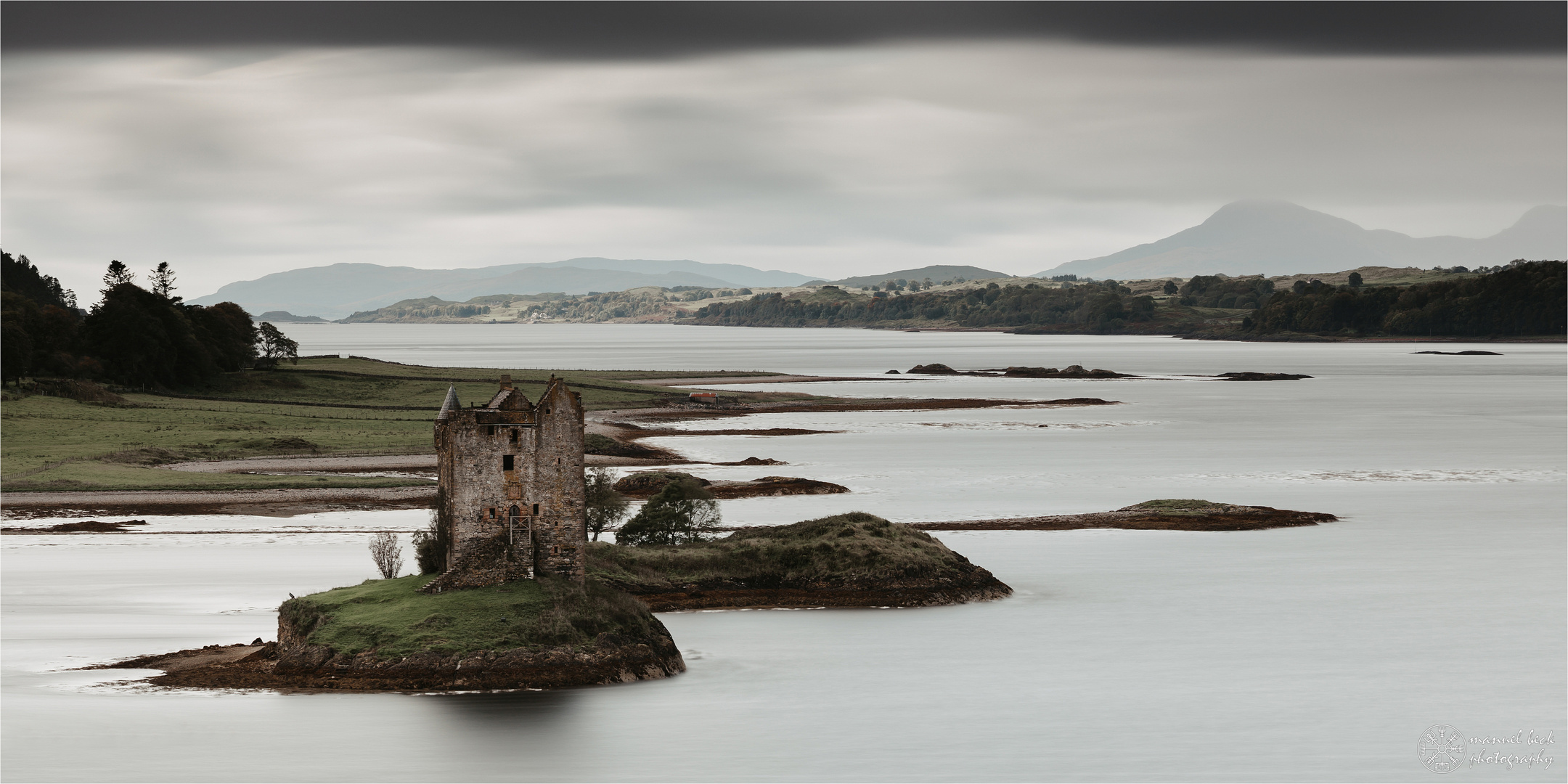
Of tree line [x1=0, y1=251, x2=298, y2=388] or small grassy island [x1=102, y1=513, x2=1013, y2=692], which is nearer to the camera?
small grassy island [x1=102, y1=513, x2=1013, y2=692]

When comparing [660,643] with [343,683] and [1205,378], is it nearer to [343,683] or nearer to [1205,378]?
[343,683]

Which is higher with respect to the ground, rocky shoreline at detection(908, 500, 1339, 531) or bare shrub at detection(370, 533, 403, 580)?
bare shrub at detection(370, 533, 403, 580)

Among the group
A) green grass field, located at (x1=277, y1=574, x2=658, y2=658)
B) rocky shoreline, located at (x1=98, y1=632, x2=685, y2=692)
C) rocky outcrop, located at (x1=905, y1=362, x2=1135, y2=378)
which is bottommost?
rocky shoreline, located at (x1=98, y1=632, x2=685, y2=692)

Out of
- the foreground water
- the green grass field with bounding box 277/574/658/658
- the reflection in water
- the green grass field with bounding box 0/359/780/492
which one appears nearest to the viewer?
the foreground water

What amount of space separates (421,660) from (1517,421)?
11783 cm

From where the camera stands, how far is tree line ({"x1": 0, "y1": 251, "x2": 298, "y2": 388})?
343 ft

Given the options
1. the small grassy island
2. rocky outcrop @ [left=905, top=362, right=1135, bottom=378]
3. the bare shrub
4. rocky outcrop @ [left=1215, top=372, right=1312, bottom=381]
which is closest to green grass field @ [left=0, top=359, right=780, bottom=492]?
the bare shrub

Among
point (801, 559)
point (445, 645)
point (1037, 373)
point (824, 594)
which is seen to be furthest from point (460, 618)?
point (1037, 373)

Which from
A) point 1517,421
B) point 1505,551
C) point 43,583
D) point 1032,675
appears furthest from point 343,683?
point 1517,421

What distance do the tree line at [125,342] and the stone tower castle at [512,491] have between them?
7827 centimetres

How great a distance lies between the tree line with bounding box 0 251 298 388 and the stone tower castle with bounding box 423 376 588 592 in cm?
7827

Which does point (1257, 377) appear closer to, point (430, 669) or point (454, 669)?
point (454, 669)

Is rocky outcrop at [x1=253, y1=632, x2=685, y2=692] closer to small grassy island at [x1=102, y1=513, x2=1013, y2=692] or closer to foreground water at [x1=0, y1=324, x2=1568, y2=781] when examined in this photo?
small grassy island at [x1=102, y1=513, x2=1013, y2=692]

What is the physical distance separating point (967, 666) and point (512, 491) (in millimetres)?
13429
